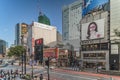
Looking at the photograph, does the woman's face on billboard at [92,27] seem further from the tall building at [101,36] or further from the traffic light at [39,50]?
the traffic light at [39,50]

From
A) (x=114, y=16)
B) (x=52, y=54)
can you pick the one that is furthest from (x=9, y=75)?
(x=52, y=54)

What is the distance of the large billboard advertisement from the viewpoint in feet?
288

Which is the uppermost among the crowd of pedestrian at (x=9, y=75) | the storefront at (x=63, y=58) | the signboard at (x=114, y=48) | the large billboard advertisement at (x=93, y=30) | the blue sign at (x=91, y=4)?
the blue sign at (x=91, y=4)

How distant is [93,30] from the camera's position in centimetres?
9194

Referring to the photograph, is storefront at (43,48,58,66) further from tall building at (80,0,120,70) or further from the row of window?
the row of window

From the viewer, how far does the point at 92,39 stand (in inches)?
3703

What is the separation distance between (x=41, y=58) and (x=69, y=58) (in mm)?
24517

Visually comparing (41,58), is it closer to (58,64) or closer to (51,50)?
(51,50)

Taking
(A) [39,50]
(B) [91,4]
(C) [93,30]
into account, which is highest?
(B) [91,4]

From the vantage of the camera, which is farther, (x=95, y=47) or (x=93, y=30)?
(x=95, y=47)

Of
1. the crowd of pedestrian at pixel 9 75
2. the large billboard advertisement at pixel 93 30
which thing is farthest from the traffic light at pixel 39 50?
the crowd of pedestrian at pixel 9 75

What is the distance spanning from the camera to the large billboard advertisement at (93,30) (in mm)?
87875

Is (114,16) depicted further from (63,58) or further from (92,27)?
(63,58)

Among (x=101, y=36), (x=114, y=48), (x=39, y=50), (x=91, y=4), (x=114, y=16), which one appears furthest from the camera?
(x=39, y=50)
